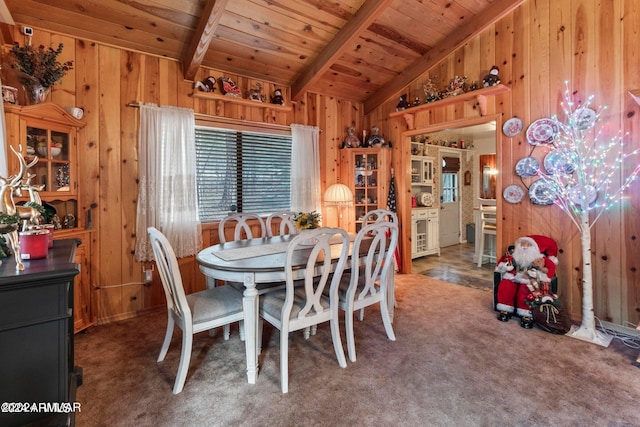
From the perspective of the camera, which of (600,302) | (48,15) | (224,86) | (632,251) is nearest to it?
(48,15)

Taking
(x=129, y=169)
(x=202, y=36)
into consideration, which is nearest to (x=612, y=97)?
(x=202, y=36)

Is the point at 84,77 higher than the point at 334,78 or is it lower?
lower

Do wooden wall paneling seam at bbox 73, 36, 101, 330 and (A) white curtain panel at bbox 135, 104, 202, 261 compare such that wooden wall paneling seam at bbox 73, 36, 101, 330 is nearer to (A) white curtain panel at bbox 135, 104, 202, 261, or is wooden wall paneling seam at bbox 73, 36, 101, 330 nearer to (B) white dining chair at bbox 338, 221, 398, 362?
(A) white curtain panel at bbox 135, 104, 202, 261

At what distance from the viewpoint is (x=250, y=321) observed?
1966mm

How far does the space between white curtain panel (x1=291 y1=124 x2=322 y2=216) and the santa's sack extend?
2.74m

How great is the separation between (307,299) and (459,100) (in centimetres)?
315

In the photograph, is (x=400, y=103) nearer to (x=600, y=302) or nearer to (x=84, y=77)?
(x=600, y=302)

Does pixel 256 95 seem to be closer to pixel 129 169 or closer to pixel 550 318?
pixel 129 169

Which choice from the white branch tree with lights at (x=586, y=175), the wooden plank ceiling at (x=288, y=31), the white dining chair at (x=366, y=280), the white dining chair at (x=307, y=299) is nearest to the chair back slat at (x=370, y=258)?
the white dining chair at (x=366, y=280)

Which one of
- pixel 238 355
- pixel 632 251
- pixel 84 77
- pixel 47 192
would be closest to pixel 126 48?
pixel 84 77

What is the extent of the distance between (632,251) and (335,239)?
2558 millimetres

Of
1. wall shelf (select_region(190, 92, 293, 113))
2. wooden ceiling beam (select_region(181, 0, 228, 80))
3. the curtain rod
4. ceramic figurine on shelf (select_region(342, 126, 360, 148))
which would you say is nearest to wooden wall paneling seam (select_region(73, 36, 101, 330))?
the curtain rod

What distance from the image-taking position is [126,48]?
2986 mm

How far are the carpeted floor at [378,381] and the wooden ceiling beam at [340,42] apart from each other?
2.84 meters
